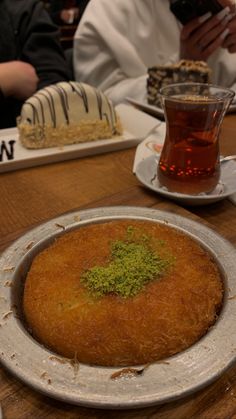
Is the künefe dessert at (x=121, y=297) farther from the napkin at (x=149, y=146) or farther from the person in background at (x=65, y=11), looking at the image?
the person in background at (x=65, y=11)

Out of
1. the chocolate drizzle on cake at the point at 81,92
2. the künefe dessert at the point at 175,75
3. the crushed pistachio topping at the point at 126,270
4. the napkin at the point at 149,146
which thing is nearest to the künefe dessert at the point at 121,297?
the crushed pistachio topping at the point at 126,270

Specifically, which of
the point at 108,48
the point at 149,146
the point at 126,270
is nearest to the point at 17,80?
the point at 108,48

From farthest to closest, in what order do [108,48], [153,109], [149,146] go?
1. [108,48]
2. [153,109]
3. [149,146]

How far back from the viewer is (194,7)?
171 centimetres

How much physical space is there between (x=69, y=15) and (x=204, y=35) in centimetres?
288

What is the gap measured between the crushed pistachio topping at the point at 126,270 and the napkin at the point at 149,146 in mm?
476

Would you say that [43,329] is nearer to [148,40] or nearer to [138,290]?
[138,290]

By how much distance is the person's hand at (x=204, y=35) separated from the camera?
189cm

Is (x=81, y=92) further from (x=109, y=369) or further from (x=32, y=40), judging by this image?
(x=109, y=369)

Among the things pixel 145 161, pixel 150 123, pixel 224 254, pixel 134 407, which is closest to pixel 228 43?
pixel 150 123

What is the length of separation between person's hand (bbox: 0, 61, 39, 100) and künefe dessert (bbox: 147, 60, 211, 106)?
1.81ft

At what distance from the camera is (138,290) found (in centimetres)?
52

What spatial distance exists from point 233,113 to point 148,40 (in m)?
0.93

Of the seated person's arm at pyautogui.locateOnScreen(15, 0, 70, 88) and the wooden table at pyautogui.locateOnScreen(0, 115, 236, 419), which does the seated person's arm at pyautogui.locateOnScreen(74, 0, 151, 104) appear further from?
the wooden table at pyautogui.locateOnScreen(0, 115, 236, 419)
